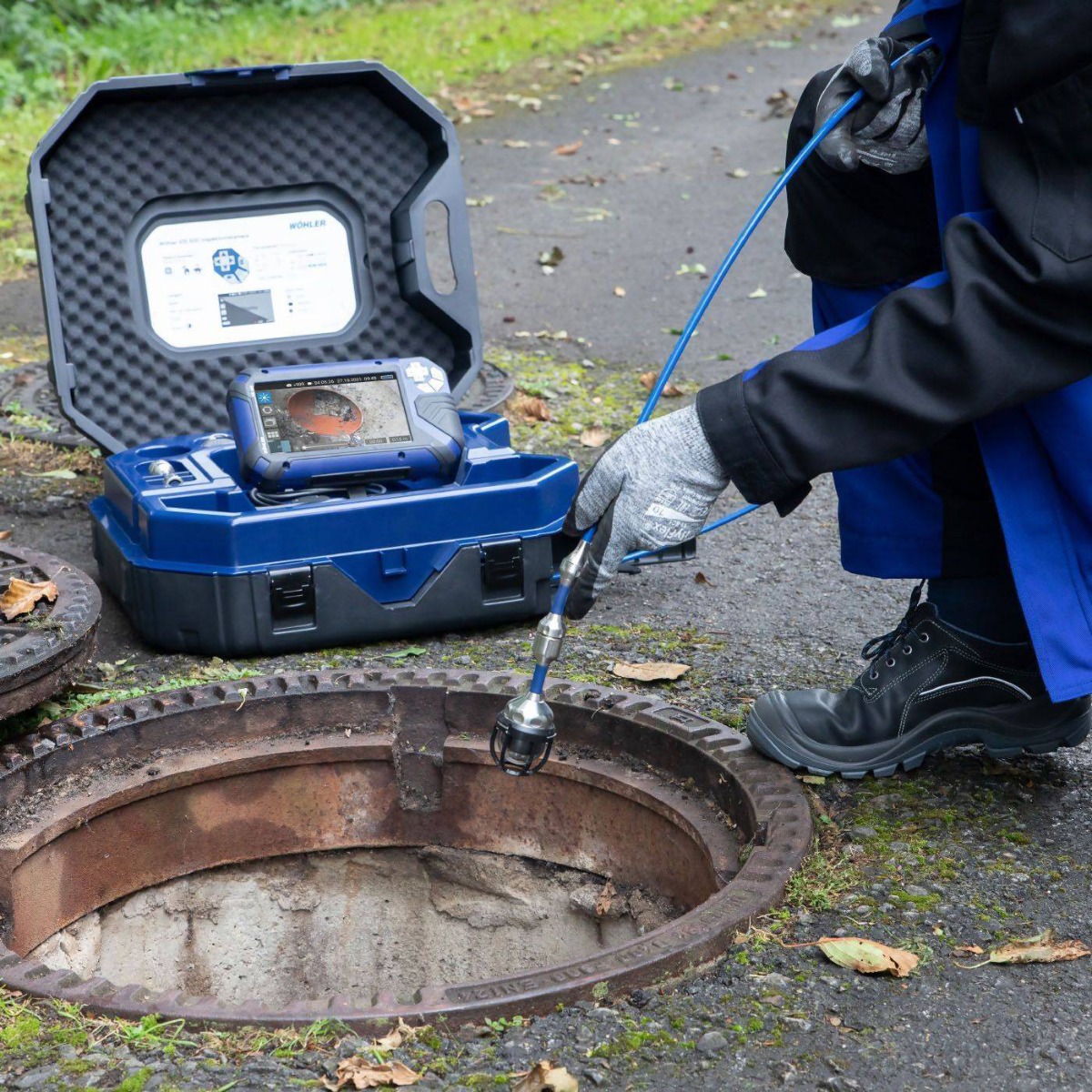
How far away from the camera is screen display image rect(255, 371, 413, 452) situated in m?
2.80

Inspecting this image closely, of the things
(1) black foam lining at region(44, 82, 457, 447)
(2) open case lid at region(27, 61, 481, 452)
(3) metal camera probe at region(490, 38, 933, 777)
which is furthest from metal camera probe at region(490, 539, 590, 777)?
(1) black foam lining at region(44, 82, 457, 447)

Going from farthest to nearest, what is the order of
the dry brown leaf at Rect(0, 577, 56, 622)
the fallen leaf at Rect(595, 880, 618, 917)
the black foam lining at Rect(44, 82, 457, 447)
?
the black foam lining at Rect(44, 82, 457, 447), the fallen leaf at Rect(595, 880, 618, 917), the dry brown leaf at Rect(0, 577, 56, 622)

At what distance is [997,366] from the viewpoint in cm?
173

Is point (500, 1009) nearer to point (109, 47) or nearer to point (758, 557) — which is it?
point (758, 557)

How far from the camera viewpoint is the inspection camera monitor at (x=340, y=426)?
2.76 meters

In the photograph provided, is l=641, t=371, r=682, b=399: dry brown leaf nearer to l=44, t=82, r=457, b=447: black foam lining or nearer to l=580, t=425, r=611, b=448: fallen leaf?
l=580, t=425, r=611, b=448: fallen leaf

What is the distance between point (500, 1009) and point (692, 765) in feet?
2.47

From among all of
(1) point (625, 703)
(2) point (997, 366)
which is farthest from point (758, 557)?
(2) point (997, 366)

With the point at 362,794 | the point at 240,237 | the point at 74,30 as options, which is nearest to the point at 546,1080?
the point at 362,794

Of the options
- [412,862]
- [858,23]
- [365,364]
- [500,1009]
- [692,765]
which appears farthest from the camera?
[858,23]

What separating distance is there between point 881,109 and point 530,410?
2.08 metres

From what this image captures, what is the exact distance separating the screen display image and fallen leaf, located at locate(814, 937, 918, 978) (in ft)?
4.88

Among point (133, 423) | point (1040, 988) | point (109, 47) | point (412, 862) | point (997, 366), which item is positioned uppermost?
point (109, 47)

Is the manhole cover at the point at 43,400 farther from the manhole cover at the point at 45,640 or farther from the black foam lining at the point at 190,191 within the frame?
the manhole cover at the point at 45,640
